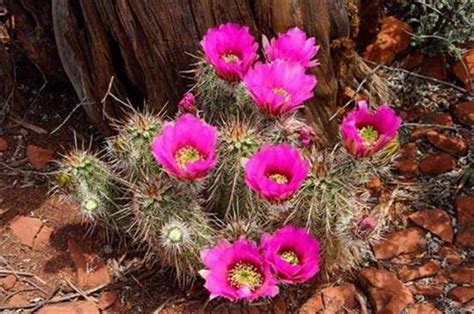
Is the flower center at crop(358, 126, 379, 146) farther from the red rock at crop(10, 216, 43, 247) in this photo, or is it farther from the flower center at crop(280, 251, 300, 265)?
the red rock at crop(10, 216, 43, 247)

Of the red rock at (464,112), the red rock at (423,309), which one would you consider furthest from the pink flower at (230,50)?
the red rock at (464,112)

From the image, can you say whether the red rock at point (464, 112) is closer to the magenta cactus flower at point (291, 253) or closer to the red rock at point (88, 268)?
the magenta cactus flower at point (291, 253)

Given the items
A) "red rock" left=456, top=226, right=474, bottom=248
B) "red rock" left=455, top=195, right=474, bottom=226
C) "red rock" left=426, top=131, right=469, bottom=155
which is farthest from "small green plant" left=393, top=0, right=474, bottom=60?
"red rock" left=456, top=226, right=474, bottom=248

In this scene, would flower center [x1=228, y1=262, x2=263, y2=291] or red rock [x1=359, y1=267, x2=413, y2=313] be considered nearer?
flower center [x1=228, y1=262, x2=263, y2=291]

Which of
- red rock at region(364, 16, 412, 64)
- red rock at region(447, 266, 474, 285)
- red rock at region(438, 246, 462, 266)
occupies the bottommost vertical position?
red rock at region(447, 266, 474, 285)

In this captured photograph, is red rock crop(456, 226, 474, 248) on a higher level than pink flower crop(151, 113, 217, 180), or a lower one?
lower

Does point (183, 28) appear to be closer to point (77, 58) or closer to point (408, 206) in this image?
point (77, 58)

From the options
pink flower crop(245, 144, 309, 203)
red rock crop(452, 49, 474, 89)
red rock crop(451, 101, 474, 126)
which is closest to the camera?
pink flower crop(245, 144, 309, 203)

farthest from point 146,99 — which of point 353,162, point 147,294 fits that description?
point 353,162
